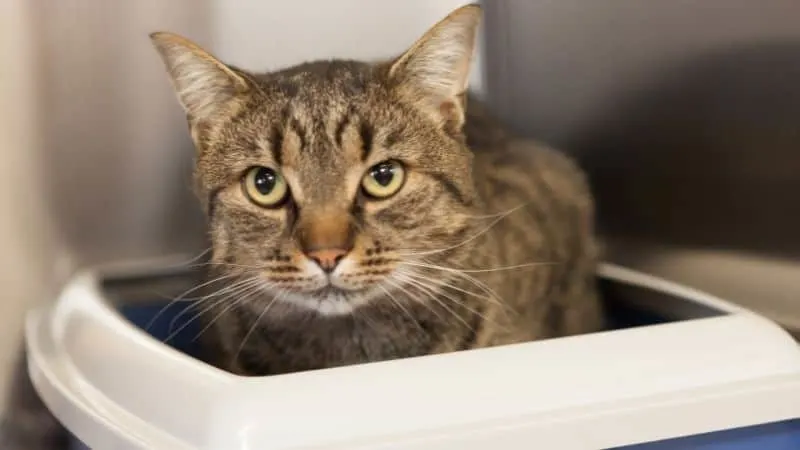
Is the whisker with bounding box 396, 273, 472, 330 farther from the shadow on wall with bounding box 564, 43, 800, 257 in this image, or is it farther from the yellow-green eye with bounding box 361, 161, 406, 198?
the shadow on wall with bounding box 564, 43, 800, 257

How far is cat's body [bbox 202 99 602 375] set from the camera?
1073 mm

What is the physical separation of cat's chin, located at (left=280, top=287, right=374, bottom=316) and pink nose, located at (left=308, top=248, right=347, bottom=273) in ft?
0.11

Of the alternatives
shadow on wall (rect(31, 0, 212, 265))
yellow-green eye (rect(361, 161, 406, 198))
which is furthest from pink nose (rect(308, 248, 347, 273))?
shadow on wall (rect(31, 0, 212, 265))

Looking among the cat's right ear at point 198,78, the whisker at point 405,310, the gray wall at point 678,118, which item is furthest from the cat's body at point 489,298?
the cat's right ear at point 198,78

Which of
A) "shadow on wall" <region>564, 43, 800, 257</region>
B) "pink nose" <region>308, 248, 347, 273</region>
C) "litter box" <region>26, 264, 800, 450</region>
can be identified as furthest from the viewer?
"shadow on wall" <region>564, 43, 800, 257</region>

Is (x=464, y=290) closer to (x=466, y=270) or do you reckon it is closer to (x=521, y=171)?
(x=466, y=270)

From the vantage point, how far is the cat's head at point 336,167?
970mm

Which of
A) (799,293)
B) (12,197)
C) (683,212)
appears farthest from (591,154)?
(12,197)

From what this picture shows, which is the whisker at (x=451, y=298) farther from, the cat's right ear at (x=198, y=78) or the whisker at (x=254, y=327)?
the cat's right ear at (x=198, y=78)

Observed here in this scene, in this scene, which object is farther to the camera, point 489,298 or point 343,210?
point 489,298

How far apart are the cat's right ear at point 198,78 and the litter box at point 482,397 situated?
261mm

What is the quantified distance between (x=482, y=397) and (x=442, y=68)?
0.39 m

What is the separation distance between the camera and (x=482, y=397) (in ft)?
2.78

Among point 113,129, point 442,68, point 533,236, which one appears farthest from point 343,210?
point 113,129
